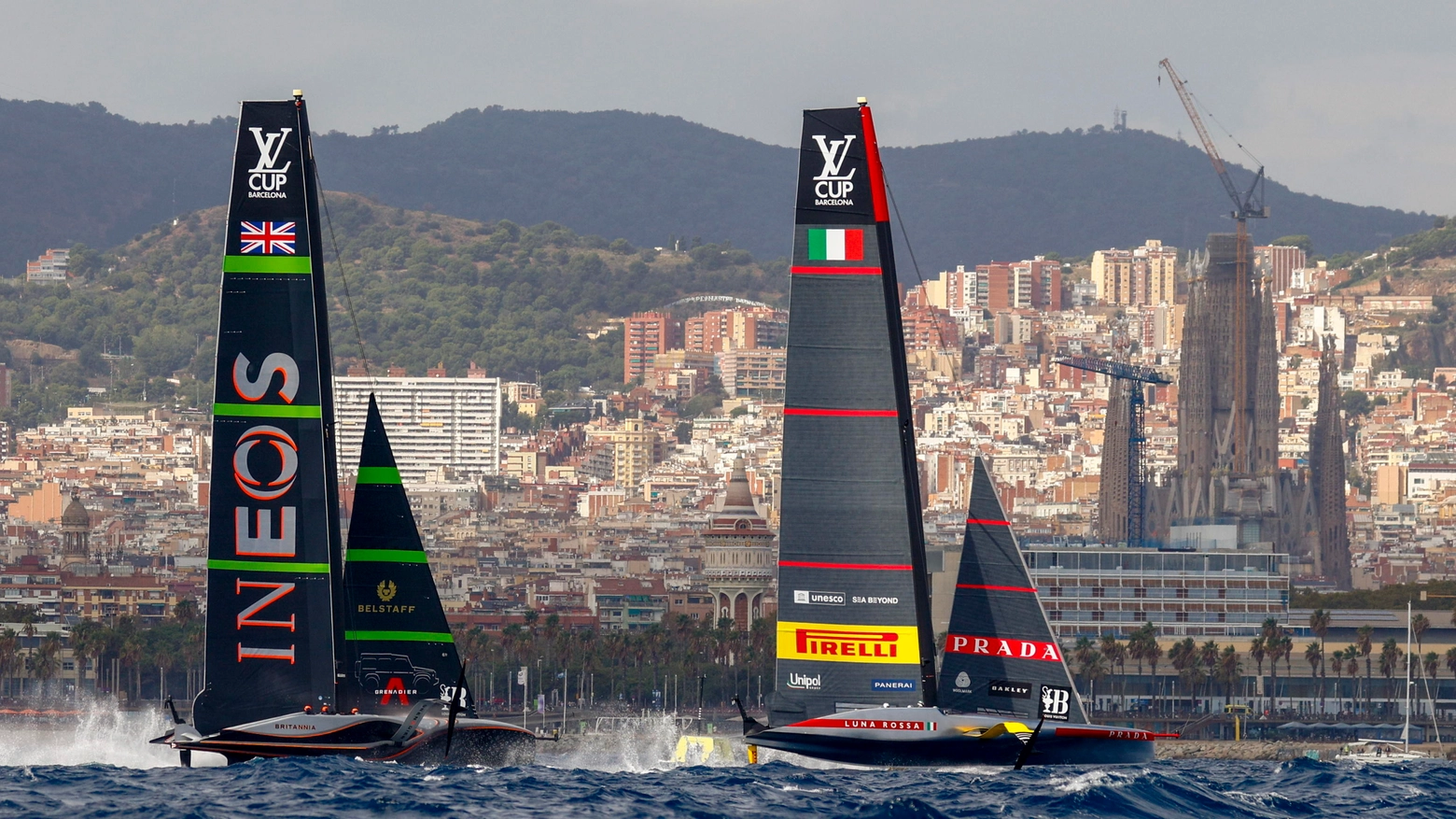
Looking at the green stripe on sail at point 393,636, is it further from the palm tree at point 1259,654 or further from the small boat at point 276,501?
the palm tree at point 1259,654

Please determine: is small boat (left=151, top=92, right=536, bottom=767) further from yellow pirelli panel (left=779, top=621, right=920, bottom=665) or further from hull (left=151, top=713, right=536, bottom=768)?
yellow pirelli panel (left=779, top=621, right=920, bottom=665)

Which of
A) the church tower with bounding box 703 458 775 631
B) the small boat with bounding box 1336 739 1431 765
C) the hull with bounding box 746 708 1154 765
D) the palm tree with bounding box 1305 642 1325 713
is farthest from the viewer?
the church tower with bounding box 703 458 775 631

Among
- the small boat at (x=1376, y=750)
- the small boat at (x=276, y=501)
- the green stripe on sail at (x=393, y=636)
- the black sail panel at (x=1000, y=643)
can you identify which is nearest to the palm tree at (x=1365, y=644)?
the small boat at (x=1376, y=750)

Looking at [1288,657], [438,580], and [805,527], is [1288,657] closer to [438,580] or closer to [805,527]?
[438,580]

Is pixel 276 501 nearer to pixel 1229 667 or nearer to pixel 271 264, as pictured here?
pixel 271 264

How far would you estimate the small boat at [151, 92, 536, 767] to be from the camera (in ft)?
81.7

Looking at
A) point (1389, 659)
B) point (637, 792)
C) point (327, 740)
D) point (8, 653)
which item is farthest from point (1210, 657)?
point (637, 792)

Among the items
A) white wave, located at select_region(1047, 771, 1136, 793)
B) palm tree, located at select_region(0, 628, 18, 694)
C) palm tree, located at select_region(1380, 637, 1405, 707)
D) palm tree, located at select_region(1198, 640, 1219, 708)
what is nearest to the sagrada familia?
palm tree, located at select_region(1198, 640, 1219, 708)

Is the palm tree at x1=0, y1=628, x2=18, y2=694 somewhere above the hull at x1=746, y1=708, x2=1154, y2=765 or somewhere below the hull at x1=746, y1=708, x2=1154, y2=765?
below

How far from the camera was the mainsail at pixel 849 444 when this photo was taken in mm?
24641

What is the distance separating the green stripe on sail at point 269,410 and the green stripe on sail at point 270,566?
4.50 ft

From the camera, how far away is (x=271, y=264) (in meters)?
25.0

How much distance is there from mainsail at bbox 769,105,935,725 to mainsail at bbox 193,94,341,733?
4393mm

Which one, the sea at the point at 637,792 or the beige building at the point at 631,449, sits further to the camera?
the beige building at the point at 631,449
